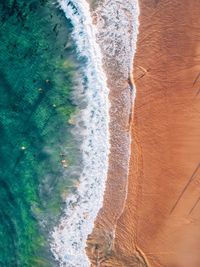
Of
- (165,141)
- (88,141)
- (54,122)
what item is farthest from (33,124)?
(165,141)

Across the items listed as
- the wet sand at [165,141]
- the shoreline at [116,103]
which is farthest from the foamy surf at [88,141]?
the wet sand at [165,141]

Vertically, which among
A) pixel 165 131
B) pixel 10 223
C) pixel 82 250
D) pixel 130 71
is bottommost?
pixel 82 250

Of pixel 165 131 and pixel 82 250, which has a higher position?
pixel 165 131

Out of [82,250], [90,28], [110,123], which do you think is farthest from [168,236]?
[90,28]

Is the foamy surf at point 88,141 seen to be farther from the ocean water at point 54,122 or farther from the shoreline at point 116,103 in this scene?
the shoreline at point 116,103

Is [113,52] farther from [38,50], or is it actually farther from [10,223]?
[10,223]

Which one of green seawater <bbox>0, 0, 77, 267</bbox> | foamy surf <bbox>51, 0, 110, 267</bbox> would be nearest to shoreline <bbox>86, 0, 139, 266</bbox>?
foamy surf <bbox>51, 0, 110, 267</bbox>

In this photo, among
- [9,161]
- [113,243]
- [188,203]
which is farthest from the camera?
[9,161]
